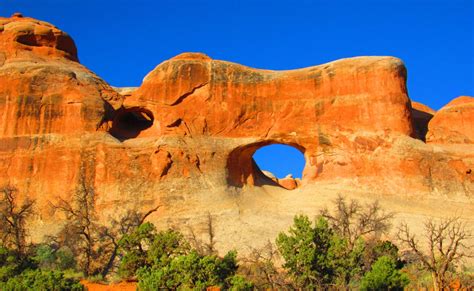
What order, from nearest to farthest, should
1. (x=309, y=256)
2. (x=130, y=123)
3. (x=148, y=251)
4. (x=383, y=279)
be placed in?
(x=383, y=279) → (x=309, y=256) → (x=148, y=251) → (x=130, y=123)

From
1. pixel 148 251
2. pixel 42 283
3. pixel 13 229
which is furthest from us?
Result: pixel 13 229

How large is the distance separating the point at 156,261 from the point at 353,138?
1895 centimetres

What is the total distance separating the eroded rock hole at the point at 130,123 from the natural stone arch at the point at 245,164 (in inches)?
268

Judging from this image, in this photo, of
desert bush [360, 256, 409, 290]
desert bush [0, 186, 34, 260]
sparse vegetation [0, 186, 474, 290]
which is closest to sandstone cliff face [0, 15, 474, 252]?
desert bush [0, 186, 34, 260]

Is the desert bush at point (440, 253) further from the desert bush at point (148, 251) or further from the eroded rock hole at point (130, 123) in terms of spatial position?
the eroded rock hole at point (130, 123)

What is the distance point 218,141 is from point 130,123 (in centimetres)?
815

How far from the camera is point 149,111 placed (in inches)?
1464

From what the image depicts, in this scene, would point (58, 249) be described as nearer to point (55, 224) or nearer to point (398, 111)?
point (55, 224)

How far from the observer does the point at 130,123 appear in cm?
4003

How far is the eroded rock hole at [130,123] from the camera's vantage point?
123 ft

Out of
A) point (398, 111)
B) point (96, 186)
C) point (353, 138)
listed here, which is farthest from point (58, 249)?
point (398, 111)

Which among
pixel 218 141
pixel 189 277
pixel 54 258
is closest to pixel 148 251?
pixel 189 277

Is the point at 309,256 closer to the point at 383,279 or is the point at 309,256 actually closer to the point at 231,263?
the point at 383,279

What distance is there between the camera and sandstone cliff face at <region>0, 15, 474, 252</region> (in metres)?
33.1
